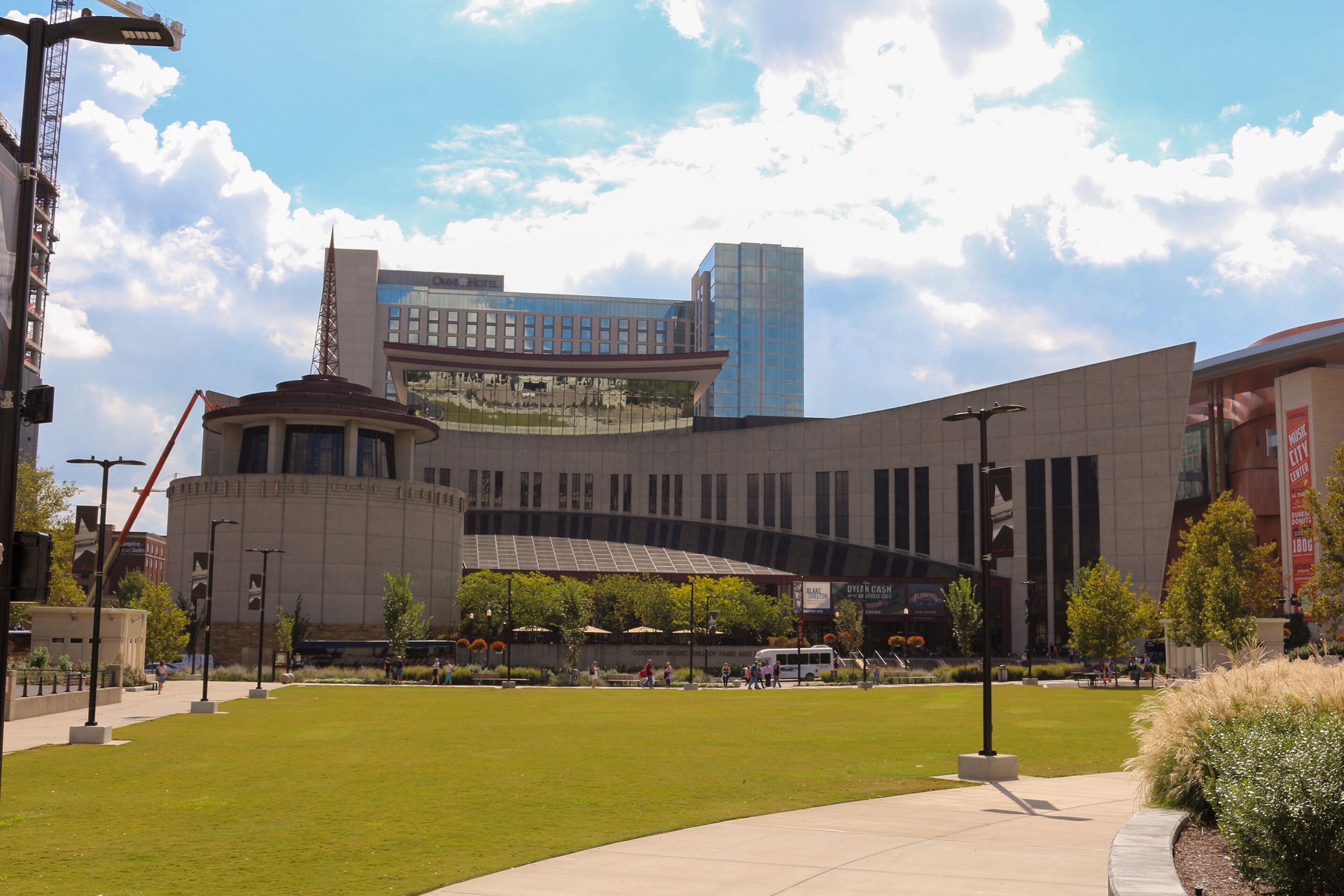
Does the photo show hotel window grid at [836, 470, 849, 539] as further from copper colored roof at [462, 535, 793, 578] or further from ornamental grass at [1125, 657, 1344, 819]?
ornamental grass at [1125, 657, 1344, 819]

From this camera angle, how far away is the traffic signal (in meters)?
10.9

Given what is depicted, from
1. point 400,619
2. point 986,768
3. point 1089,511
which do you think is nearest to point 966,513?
point 1089,511

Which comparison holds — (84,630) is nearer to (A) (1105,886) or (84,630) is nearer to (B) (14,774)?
(B) (14,774)

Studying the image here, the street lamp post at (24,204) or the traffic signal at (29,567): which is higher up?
the street lamp post at (24,204)

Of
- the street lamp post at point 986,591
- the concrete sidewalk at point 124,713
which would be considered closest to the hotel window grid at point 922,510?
the concrete sidewalk at point 124,713

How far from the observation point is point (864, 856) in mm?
13352

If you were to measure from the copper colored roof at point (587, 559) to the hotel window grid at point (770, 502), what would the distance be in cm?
697

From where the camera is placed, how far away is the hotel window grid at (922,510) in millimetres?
100250

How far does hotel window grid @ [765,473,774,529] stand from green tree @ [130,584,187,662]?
55.1 metres

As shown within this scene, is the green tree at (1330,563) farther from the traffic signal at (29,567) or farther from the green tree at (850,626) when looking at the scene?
the traffic signal at (29,567)

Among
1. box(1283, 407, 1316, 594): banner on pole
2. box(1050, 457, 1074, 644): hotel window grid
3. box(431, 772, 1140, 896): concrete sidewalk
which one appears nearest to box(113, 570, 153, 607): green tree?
box(1050, 457, 1074, 644): hotel window grid

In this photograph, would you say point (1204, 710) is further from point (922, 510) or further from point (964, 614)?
point (922, 510)

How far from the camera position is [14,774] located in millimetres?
21828

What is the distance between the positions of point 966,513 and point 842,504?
1219 cm
